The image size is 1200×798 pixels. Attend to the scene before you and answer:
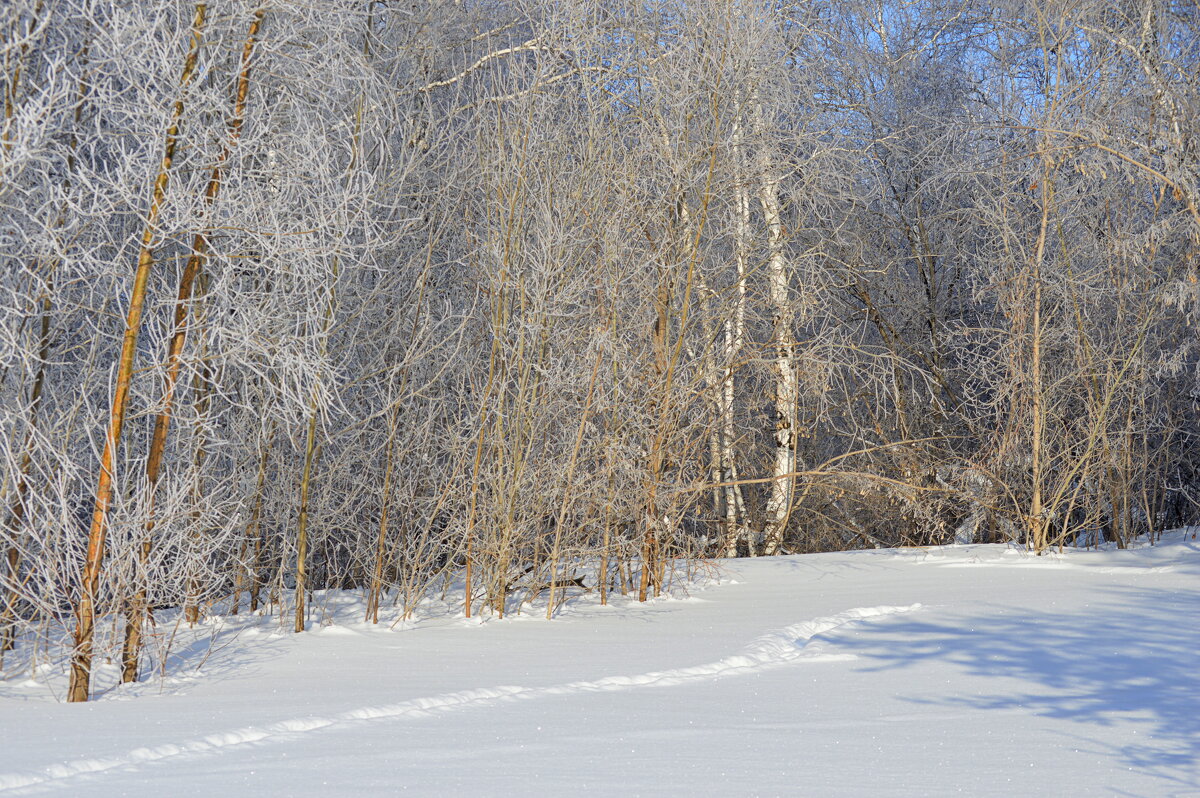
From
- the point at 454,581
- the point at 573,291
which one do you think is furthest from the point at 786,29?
the point at 454,581

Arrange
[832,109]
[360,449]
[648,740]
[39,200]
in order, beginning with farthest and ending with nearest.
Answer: [832,109], [360,449], [39,200], [648,740]

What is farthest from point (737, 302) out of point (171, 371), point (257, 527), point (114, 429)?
point (114, 429)

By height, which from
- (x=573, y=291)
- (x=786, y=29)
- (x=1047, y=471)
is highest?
(x=786, y=29)

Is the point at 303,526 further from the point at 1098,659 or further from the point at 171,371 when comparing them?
the point at 1098,659

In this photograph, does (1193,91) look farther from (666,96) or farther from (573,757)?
Result: (573,757)

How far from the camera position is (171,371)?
6.46 m

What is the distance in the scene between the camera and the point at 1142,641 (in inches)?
296

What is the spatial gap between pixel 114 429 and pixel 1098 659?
587 centimetres

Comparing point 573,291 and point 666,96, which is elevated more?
point 666,96

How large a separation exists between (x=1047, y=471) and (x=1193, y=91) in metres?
4.34

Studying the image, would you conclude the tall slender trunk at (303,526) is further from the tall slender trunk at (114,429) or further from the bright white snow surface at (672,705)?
the tall slender trunk at (114,429)

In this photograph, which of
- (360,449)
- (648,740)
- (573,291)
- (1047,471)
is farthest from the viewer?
(1047,471)

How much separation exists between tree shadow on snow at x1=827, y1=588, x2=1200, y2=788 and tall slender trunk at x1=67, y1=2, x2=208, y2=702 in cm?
447

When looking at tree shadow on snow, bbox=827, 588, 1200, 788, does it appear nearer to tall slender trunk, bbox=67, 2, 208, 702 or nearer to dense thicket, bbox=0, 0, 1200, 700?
dense thicket, bbox=0, 0, 1200, 700
